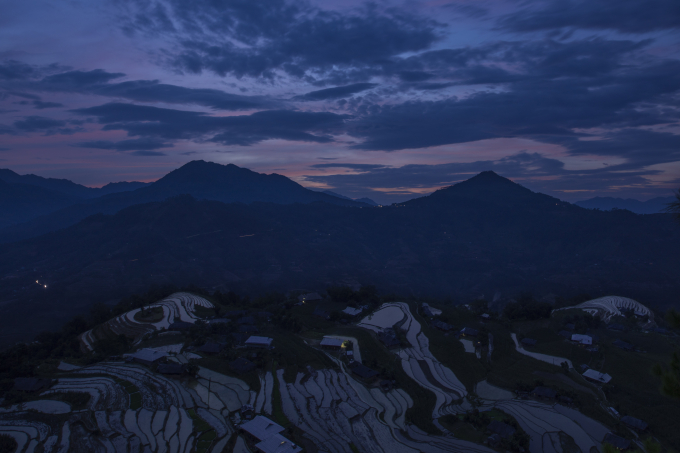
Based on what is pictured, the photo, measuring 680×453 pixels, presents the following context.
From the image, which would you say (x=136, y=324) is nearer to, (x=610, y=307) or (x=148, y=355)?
(x=148, y=355)

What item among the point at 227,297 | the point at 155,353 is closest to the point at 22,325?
the point at 227,297

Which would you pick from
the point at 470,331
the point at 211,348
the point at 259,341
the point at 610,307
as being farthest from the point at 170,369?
the point at 610,307

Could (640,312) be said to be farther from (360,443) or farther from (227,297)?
(227,297)

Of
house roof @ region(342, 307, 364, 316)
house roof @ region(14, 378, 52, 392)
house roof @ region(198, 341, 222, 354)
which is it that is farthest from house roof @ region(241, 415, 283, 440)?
house roof @ region(342, 307, 364, 316)

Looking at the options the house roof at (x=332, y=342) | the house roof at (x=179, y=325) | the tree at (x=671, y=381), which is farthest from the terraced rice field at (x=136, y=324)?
the tree at (x=671, y=381)

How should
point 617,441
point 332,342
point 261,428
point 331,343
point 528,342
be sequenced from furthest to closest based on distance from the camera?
point 528,342
point 332,342
point 331,343
point 617,441
point 261,428

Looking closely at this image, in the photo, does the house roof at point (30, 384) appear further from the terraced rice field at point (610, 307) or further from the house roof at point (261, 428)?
the terraced rice field at point (610, 307)
